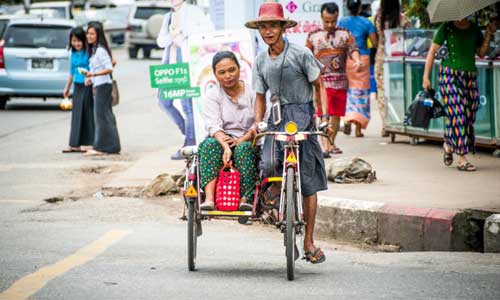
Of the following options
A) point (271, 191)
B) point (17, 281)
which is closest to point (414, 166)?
point (271, 191)

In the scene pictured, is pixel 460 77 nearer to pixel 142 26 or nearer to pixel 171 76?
pixel 171 76

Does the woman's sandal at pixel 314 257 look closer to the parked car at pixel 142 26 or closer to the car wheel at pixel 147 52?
the parked car at pixel 142 26

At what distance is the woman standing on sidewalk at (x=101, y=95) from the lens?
15086 millimetres

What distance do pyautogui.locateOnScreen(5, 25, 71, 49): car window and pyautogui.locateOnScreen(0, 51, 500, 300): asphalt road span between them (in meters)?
9.43

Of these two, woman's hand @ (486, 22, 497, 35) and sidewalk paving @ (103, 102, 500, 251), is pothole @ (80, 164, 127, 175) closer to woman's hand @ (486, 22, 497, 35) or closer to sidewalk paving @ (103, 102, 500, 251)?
sidewalk paving @ (103, 102, 500, 251)

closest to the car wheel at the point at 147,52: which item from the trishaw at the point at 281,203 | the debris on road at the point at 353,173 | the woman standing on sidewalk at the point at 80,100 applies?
the woman standing on sidewalk at the point at 80,100

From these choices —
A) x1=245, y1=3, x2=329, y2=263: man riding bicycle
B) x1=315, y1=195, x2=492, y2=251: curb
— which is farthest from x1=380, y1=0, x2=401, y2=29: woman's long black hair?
x1=245, y1=3, x2=329, y2=263: man riding bicycle

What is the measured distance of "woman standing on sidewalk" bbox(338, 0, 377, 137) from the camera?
14.8 metres

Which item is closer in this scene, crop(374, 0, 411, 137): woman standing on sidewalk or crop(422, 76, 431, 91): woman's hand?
crop(422, 76, 431, 91): woman's hand

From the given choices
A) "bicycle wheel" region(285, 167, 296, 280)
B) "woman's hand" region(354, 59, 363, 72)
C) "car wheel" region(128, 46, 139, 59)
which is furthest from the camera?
"car wheel" region(128, 46, 139, 59)

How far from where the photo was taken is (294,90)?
25.7 feet

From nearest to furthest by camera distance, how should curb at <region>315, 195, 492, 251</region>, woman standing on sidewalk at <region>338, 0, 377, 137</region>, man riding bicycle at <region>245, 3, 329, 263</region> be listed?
man riding bicycle at <region>245, 3, 329, 263</region> → curb at <region>315, 195, 492, 251</region> → woman standing on sidewalk at <region>338, 0, 377, 137</region>

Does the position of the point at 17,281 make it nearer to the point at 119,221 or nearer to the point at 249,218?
the point at 249,218

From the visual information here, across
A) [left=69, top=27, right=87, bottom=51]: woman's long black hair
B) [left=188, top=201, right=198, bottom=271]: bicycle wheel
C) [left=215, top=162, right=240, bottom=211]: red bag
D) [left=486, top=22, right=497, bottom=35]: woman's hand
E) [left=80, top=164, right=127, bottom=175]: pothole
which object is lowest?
[left=80, top=164, right=127, bottom=175]: pothole
